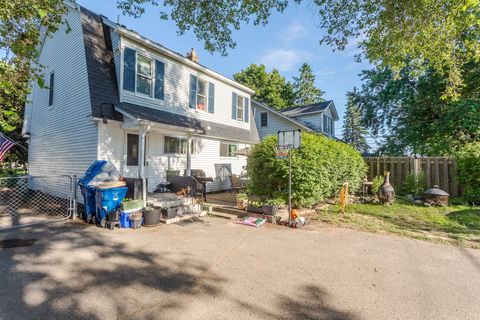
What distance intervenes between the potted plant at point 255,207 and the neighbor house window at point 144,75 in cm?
598

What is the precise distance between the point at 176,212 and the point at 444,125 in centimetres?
1621

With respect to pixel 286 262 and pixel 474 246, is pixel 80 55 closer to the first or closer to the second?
pixel 286 262

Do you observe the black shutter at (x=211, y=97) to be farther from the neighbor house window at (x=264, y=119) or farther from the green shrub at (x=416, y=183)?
the green shrub at (x=416, y=183)

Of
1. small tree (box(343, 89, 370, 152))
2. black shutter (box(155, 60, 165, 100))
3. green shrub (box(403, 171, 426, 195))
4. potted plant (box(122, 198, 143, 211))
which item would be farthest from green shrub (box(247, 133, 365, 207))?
small tree (box(343, 89, 370, 152))

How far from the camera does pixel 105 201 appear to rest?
6.28m

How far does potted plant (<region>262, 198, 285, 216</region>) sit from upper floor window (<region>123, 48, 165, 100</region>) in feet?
20.7

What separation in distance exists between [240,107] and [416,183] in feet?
31.6

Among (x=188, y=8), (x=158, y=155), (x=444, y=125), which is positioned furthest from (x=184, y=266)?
(x=444, y=125)

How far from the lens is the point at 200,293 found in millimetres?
3205

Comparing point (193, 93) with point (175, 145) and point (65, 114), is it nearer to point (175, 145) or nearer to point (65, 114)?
point (175, 145)

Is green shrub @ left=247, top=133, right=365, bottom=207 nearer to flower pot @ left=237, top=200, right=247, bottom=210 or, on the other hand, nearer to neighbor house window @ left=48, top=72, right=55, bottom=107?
flower pot @ left=237, top=200, right=247, bottom=210

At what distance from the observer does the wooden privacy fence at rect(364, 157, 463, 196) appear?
1024cm

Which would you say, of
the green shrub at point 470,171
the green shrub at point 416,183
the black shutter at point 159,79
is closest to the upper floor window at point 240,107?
the black shutter at point 159,79

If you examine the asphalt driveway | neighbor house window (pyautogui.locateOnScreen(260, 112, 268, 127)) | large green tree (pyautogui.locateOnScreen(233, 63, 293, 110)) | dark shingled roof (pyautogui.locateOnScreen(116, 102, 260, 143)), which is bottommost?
the asphalt driveway
